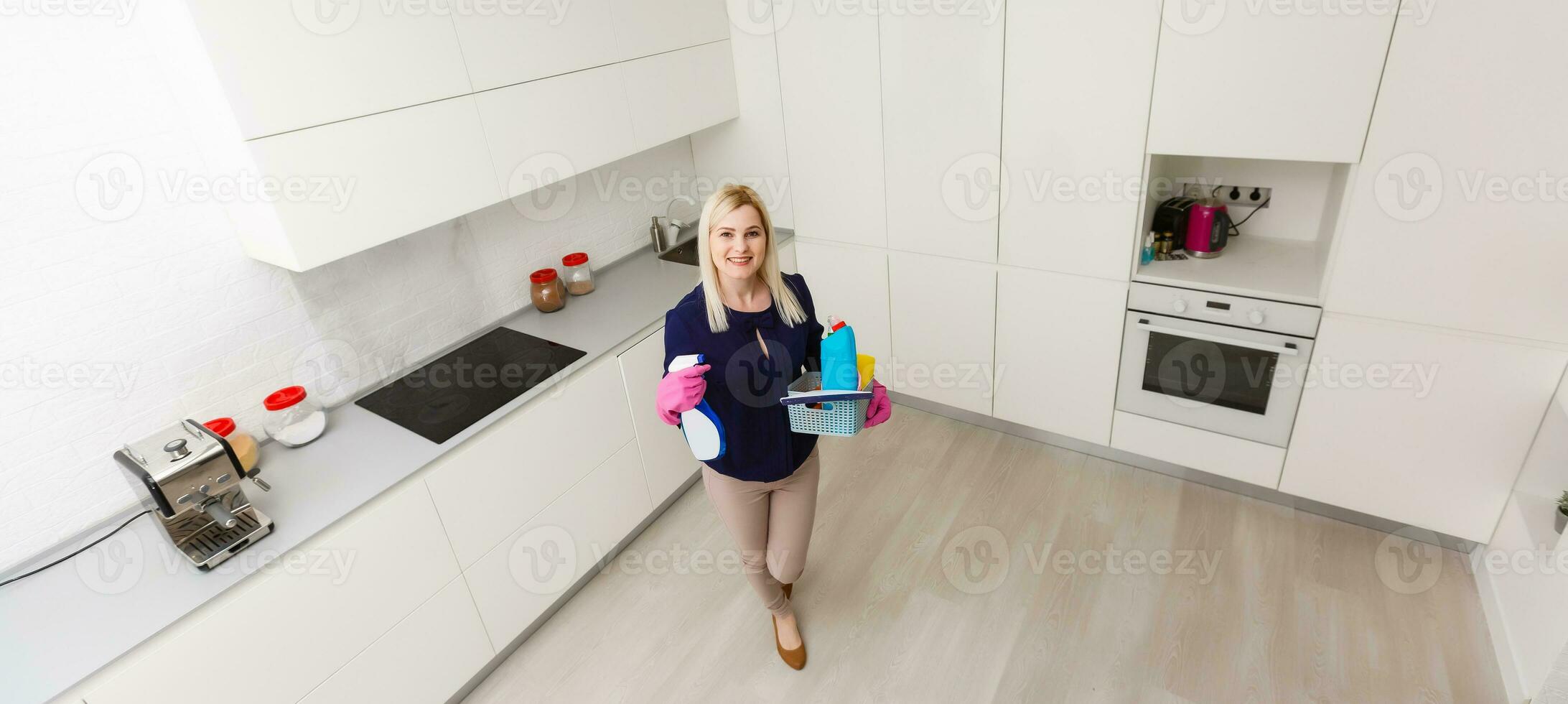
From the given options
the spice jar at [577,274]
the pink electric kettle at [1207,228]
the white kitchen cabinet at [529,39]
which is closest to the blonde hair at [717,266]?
the white kitchen cabinet at [529,39]

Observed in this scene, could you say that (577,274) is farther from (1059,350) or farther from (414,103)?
(1059,350)

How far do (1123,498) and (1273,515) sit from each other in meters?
0.49

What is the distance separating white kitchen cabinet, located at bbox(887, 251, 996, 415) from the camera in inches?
117

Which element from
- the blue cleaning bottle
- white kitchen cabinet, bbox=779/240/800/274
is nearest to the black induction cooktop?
the blue cleaning bottle

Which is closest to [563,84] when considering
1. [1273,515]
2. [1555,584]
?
[1273,515]

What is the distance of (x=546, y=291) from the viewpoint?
279cm

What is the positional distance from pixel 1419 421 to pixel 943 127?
5.78 ft

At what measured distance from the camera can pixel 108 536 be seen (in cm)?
187

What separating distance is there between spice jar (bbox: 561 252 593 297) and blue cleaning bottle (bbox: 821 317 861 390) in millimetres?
1435

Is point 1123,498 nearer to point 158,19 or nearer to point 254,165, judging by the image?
point 254,165

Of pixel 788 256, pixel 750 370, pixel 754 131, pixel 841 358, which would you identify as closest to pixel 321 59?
pixel 750 370

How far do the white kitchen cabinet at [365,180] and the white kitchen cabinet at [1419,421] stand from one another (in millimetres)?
2673

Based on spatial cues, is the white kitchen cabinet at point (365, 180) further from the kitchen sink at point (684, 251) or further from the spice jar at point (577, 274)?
the kitchen sink at point (684, 251)

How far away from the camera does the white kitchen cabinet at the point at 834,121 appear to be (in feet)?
9.19
